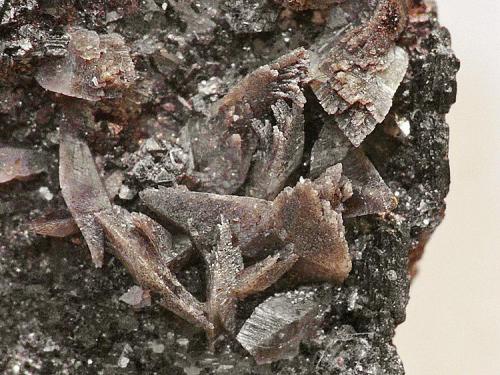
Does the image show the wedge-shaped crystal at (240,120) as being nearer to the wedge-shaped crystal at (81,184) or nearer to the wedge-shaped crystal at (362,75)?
the wedge-shaped crystal at (362,75)

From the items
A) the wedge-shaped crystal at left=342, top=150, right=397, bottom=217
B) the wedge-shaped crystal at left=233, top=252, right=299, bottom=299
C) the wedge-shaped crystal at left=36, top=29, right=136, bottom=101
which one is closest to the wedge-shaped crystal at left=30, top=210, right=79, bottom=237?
the wedge-shaped crystal at left=36, top=29, right=136, bottom=101

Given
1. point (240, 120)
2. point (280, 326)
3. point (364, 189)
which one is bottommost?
point (280, 326)

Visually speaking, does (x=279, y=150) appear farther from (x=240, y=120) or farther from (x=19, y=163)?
(x=19, y=163)

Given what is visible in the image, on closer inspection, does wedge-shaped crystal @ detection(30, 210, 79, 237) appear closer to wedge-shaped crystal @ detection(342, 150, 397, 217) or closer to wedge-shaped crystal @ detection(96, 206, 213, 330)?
wedge-shaped crystal @ detection(96, 206, 213, 330)

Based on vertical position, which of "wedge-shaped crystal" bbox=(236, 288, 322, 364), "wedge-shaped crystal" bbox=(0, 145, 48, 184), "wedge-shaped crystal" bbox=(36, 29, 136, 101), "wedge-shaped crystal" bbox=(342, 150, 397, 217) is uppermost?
"wedge-shaped crystal" bbox=(36, 29, 136, 101)

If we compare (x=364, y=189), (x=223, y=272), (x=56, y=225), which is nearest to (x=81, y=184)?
(x=56, y=225)

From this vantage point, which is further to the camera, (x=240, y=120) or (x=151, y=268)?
(x=240, y=120)

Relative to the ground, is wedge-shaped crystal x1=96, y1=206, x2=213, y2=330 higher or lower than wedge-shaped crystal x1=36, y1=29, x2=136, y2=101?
lower

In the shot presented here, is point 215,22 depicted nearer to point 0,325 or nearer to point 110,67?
point 110,67

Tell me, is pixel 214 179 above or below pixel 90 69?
below
